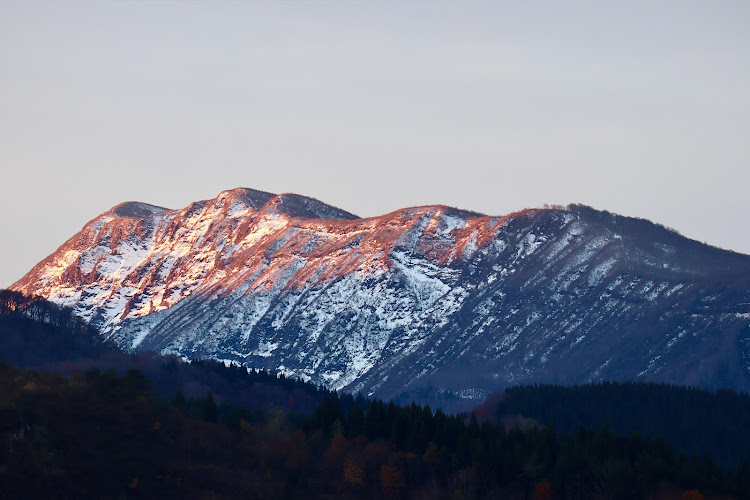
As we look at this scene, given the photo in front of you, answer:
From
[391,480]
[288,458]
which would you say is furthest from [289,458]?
[391,480]

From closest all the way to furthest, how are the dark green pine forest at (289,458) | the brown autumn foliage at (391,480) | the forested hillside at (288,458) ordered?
1. the dark green pine forest at (289,458)
2. the forested hillside at (288,458)
3. the brown autumn foliage at (391,480)

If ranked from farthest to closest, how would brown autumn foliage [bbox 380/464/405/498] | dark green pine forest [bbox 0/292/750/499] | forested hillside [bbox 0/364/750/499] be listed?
brown autumn foliage [bbox 380/464/405/498] → forested hillside [bbox 0/364/750/499] → dark green pine forest [bbox 0/292/750/499]

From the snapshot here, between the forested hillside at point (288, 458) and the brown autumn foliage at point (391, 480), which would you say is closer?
the forested hillside at point (288, 458)

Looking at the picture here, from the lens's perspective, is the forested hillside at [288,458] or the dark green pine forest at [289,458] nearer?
the dark green pine forest at [289,458]

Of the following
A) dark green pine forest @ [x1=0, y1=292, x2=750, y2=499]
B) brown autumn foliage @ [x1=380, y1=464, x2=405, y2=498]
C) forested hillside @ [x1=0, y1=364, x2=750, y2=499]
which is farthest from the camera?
brown autumn foliage @ [x1=380, y1=464, x2=405, y2=498]

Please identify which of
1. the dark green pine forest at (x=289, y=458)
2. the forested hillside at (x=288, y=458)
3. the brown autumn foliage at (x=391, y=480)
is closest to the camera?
the dark green pine forest at (x=289, y=458)

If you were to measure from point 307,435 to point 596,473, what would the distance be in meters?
42.1

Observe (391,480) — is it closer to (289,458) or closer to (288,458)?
(289,458)

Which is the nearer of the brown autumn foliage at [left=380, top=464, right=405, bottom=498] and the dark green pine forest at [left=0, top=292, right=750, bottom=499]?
the dark green pine forest at [left=0, top=292, right=750, bottom=499]

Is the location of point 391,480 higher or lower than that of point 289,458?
lower

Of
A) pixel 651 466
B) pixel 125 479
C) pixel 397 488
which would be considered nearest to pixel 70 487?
pixel 125 479

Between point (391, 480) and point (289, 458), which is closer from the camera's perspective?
point (391, 480)

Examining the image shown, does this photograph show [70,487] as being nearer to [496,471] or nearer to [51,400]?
[51,400]

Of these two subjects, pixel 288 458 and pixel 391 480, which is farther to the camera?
pixel 288 458
